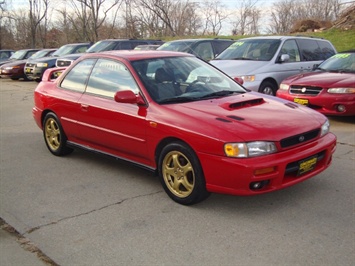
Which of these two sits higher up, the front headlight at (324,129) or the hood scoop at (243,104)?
the hood scoop at (243,104)

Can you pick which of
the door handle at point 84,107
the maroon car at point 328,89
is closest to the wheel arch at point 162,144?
the door handle at point 84,107

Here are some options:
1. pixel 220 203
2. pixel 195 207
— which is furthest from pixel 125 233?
pixel 220 203

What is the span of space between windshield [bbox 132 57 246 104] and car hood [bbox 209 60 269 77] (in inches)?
152

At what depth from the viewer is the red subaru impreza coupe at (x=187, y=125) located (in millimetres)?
3576

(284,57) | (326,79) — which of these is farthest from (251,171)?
(284,57)


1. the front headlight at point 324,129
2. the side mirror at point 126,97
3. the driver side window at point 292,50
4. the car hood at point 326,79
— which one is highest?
the driver side window at point 292,50

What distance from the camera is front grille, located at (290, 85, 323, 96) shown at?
750 centimetres

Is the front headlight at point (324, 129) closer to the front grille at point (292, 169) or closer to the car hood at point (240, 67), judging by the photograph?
the front grille at point (292, 169)

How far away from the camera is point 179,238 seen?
3.32 meters

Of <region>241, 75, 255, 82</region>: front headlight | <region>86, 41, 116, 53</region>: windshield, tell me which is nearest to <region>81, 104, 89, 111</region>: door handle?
<region>241, 75, 255, 82</region>: front headlight

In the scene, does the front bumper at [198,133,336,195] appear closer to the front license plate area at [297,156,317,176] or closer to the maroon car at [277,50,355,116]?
the front license plate area at [297,156,317,176]

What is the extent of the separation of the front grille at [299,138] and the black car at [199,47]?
8.34 m

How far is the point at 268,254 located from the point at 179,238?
2.40ft

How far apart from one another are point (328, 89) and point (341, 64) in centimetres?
149
